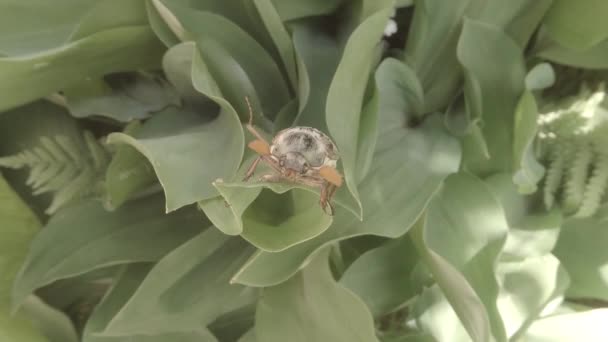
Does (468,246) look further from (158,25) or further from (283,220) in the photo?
(158,25)

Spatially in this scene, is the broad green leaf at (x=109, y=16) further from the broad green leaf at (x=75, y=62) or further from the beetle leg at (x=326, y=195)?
the beetle leg at (x=326, y=195)

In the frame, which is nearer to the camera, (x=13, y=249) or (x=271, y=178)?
(x=271, y=178)

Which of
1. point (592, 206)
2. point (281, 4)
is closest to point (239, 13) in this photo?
point (281, 4)

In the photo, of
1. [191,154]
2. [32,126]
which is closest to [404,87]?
[191,154]

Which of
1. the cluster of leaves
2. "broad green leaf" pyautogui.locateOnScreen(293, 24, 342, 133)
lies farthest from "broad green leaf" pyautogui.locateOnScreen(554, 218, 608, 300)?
"broad green leaf" pyautogui.locateOnScreen(293, 24, 342, 133)

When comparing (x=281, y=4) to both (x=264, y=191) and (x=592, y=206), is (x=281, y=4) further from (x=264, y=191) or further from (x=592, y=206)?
(x=592, y=206)

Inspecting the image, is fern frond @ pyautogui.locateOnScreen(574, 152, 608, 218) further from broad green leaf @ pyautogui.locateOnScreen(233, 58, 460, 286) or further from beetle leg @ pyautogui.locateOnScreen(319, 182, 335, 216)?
beetle leg @ pyautogui.locateOnScreen(319, 182, 335, 216)
